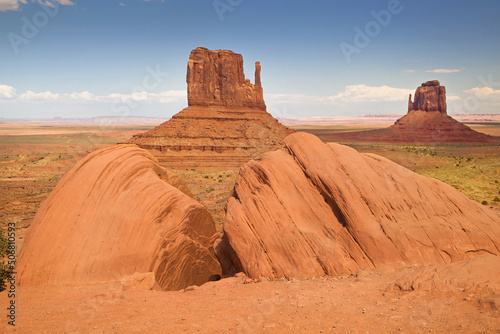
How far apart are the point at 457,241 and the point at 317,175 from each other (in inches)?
175

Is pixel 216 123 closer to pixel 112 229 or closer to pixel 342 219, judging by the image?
pixel 112 229

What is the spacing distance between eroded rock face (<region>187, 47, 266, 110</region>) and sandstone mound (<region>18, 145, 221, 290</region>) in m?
74.9

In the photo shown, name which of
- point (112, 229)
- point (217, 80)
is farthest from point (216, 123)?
point (112, 229)

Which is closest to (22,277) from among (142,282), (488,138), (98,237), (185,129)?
(98,237)

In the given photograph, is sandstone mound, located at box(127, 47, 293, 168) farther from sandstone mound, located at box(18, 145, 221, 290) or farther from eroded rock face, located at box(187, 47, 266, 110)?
sandstone mound, located at box(18, 145, 221, 290)

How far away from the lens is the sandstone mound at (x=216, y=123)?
73812mm

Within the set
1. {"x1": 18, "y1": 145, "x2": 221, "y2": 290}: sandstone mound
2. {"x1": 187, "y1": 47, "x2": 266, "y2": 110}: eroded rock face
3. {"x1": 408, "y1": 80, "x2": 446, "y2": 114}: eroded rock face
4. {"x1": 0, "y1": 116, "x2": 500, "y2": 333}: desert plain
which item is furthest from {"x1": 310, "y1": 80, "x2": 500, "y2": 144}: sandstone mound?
{"x1": 0, "y1": 116, "x2": 500, "y2": 333}: desert plain

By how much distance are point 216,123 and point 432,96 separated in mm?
95358

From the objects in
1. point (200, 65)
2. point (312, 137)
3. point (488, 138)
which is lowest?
point (488, 138)

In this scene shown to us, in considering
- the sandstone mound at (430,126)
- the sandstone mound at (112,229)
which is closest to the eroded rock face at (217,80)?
the sandstone mound at (430,126)

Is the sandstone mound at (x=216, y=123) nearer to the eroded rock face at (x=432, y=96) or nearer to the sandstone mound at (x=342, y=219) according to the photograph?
the sandstone mound at (x=342, y=219)

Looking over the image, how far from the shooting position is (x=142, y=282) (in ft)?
34.6

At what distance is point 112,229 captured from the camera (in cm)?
1120

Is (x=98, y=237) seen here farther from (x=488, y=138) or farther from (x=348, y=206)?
(x=488, y=138)
